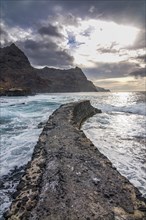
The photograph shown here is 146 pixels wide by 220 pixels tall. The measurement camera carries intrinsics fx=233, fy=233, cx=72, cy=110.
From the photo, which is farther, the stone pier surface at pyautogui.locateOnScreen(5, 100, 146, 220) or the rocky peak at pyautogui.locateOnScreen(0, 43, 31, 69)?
the rocky peak at pyautogui.locateOnScreen(0, 43, 31, 69)

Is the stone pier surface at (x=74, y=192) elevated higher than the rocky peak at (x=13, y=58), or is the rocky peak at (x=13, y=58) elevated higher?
the rocky peak at (x=13, y=58)

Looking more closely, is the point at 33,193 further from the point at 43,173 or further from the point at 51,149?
the point at 51,149

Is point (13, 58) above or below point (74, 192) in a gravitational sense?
above

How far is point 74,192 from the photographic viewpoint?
4039 millimetres

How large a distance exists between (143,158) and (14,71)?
162638mm

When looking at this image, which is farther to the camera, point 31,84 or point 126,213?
point 31,84

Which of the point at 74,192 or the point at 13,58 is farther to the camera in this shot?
the point at 13,58

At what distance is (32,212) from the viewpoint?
356 centimetres

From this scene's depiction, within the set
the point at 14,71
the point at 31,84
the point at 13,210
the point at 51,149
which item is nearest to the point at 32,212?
the point at 13,210

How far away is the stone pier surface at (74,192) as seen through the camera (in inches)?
138

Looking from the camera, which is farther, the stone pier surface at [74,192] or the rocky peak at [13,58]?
the rocky peak at [13,58]

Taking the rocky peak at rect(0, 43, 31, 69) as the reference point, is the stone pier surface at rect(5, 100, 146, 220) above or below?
below

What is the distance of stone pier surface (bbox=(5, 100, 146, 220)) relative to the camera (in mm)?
3514

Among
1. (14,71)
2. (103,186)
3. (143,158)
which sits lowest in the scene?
(143,158)
